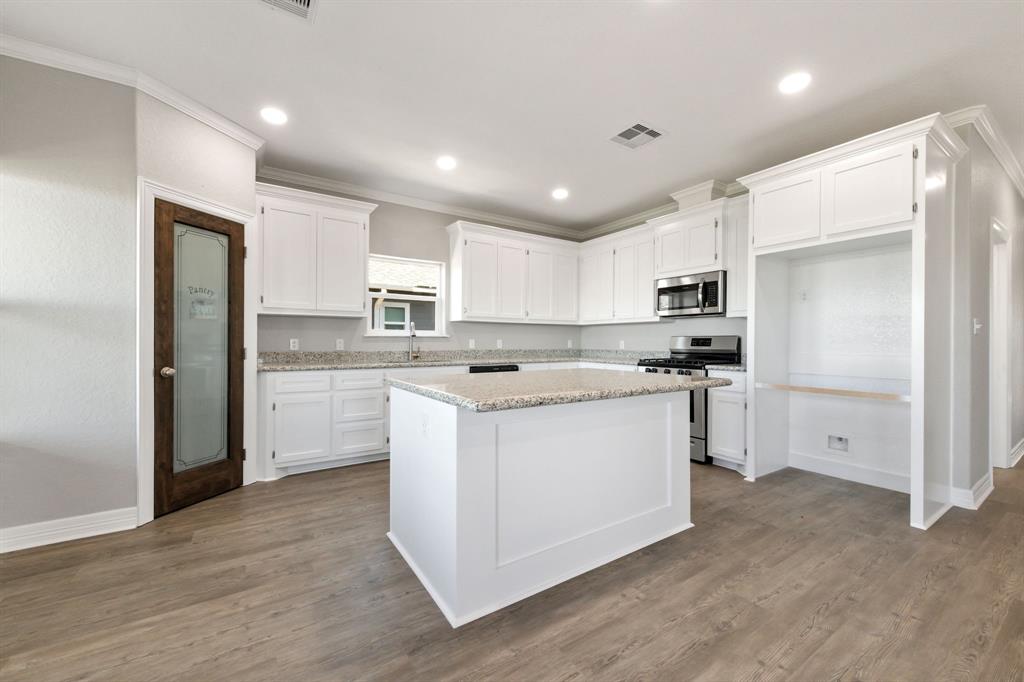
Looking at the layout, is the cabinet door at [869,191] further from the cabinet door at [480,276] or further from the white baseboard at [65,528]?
the white baseboard at [65,528]

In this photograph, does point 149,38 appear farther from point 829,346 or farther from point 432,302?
point 829,346

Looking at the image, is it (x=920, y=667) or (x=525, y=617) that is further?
(x=525, y=617)

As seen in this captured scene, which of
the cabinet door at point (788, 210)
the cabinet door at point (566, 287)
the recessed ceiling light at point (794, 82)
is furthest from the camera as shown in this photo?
the cabinet door at point (566, 287)

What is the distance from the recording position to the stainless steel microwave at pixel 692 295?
4246 millimetres

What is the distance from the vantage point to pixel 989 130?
3150 millimetres

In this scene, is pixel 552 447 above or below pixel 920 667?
above

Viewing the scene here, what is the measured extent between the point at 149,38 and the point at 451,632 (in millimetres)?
3414

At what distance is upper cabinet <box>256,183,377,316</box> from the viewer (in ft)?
12.5

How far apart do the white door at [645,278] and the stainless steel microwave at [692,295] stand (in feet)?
0.46

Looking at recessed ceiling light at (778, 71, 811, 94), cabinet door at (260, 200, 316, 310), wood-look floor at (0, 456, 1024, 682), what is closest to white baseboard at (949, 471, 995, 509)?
wood-look floor at (0, 456, 1024, 682)

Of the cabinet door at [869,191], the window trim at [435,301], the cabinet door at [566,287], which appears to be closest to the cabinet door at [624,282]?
the cabinet door at [566,287]

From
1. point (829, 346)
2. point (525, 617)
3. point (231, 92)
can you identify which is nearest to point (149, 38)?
point (231, 92)

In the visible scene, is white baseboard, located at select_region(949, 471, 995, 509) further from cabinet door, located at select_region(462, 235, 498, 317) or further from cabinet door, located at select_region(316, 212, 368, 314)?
cabinet door, located at select_region(316, 212, 368, 314)

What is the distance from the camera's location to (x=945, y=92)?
2750mm
